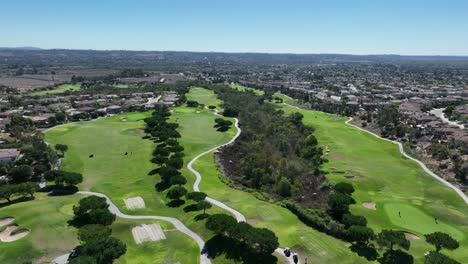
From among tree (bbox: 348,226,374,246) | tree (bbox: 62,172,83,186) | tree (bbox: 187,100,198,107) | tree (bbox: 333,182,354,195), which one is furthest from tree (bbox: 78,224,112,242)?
tree (bbox: 187,100,198,107)

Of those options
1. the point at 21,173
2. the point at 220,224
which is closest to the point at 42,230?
the point at 21,173

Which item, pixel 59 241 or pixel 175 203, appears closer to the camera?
pixel 59 241

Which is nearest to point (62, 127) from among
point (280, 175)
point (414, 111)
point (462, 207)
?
point (280, 175)

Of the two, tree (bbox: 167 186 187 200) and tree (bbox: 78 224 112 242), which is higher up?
tree (bbox: 78 224 112 242)

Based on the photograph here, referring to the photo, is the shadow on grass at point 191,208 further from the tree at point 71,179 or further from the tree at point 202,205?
the tree at point 71,179

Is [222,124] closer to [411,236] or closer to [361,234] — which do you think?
[411,236]

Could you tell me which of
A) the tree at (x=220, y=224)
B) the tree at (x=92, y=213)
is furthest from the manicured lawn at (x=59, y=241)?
the tree at (x=220, y=224)

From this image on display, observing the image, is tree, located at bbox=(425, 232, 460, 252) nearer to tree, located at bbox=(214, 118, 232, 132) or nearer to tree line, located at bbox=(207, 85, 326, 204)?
tree line, located at bbox=(207, 85, 326, 204)
